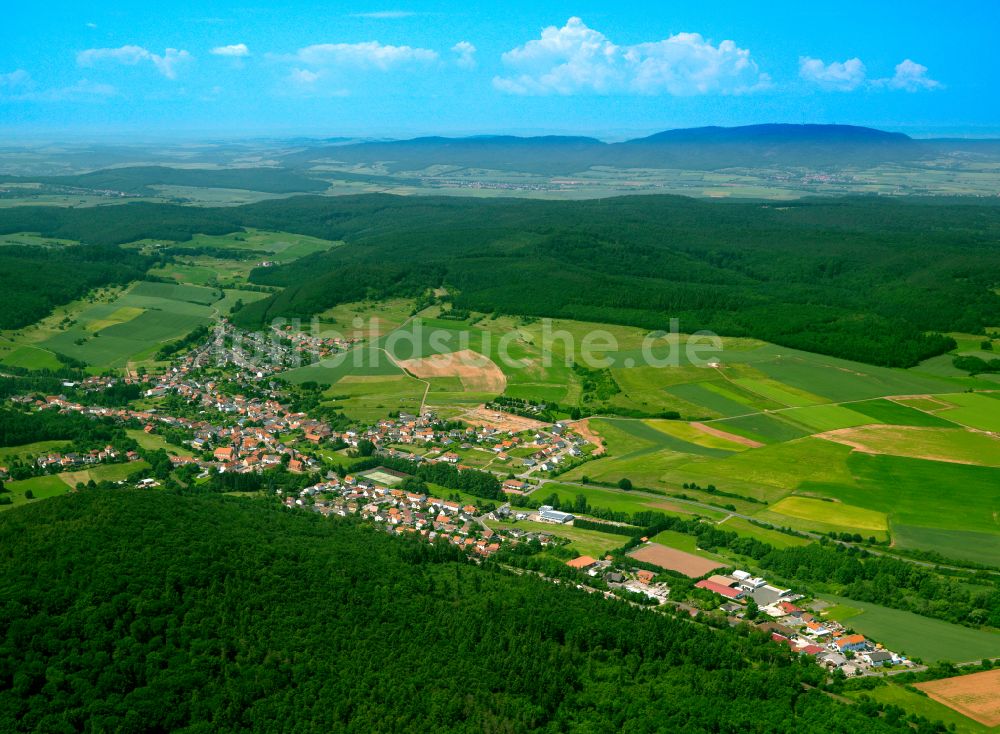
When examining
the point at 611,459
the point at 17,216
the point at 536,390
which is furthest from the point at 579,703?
the point at 17,216

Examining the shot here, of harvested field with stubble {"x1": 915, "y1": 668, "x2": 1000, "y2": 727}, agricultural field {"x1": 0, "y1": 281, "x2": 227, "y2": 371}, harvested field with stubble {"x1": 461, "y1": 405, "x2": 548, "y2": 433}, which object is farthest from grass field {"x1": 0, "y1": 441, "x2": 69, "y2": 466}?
harvested field with stubble {"x1": 915, "y1": 668, "x2": 1000, "y2": 727}

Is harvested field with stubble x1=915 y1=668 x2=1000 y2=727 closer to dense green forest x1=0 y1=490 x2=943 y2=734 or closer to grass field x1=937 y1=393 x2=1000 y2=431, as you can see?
dense green forest x1=0 y1=490 x2=943 y2=734

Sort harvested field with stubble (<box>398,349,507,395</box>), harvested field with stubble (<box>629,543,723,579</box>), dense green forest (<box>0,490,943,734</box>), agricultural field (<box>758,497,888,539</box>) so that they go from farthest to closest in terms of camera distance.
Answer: harvested field with stubble (<box>398,349,507,395</box>) < agricultural field (<box>758,497,888,539</box>) < harvested field with stubble (<box>629,543,723,579</box>) < dense green forest (<box>0,490,943,734</box>)

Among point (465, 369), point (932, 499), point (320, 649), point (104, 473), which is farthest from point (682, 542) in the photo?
point (465, 369)

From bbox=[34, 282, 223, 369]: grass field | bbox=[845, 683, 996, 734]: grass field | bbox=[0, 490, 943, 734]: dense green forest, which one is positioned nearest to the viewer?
bbox=[0, 490, 943, 734]: dense green forest

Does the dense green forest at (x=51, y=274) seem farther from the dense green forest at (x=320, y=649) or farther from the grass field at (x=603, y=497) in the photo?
the grass field at (x=603, y=497)

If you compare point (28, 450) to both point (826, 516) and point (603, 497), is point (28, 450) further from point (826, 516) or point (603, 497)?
point (826, 516)
